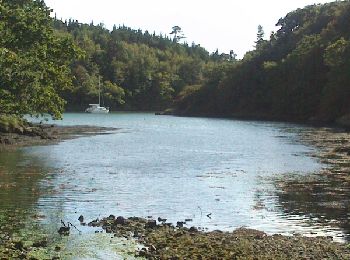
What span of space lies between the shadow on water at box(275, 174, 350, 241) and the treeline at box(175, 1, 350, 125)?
8016cm

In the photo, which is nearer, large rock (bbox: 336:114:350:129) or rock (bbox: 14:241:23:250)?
rock (bbox: 14:241:23:250)

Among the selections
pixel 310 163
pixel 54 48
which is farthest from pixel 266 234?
pixel 54 48

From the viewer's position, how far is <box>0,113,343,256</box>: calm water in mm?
26438

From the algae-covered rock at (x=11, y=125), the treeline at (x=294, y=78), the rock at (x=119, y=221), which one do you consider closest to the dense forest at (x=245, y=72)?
the treeline at (x=294, y=78)

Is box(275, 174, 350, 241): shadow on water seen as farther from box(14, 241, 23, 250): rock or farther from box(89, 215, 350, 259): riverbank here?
box(14, 241, 23, 250): rock


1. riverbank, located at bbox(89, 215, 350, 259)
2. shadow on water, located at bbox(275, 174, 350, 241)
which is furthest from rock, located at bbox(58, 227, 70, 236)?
shadow on water, located at bbox(275, 174, 350, 241)

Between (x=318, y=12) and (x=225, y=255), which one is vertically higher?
(x=318, y=12)

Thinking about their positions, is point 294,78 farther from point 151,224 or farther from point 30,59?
point 151,224

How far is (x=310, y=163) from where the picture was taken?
162 feet

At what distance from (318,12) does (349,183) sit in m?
160

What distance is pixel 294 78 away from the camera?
150500mm

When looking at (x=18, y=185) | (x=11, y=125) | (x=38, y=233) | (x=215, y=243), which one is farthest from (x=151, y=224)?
(x=11, y=125)

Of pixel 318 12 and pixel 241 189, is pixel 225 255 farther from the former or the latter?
pixel 318 12

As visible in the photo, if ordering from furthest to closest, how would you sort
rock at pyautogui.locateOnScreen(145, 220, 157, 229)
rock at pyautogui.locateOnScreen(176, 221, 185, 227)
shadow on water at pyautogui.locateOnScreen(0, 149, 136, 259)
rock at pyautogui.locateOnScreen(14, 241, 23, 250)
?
rock at pyautogui.locateOnScreen(176, 221, 185, 227), rock at pyautogui.locateOnScreen(145, 220, 157, 229), shadow on water at pyautogui.locateOnScreen(0, 149, 136, 259), rock at pyautogui.locateOnScreen(14, 241, 23, 250)
